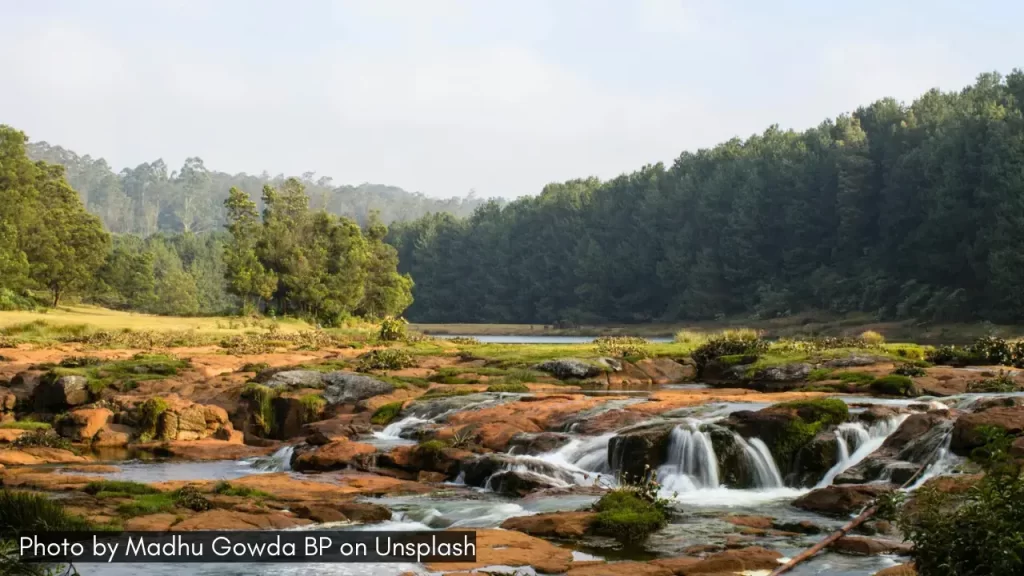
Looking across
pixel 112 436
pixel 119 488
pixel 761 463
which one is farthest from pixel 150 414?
pixel 761 463

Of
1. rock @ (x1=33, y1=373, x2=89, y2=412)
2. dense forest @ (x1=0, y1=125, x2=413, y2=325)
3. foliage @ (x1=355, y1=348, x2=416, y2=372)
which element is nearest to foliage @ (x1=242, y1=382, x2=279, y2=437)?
foliage @ (x1=355, y1=348, x2=416, y2=372)

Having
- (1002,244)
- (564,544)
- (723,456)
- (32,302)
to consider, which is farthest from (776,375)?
(32,302)

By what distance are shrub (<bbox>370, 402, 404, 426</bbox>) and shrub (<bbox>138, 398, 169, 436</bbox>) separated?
4892mm

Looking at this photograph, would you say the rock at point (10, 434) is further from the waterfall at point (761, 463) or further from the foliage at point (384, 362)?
the waterfall at point (761, 463)

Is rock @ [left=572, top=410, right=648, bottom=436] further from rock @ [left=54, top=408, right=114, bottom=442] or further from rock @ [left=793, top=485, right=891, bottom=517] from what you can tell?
rock @ [left=54, top=408, right=114, bottom=442]

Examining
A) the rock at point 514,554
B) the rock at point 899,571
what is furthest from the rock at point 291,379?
the rock at point 899,571

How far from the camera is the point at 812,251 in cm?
8388

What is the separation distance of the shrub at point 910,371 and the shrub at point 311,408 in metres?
14.7

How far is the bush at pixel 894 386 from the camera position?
76.5 ft

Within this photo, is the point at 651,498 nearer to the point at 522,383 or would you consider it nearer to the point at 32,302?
the point at 522,383

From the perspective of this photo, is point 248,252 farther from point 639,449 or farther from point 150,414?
point 639,449

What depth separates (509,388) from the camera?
89.9ft

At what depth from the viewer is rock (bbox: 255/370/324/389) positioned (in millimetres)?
26734

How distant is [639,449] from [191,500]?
7496 mm
